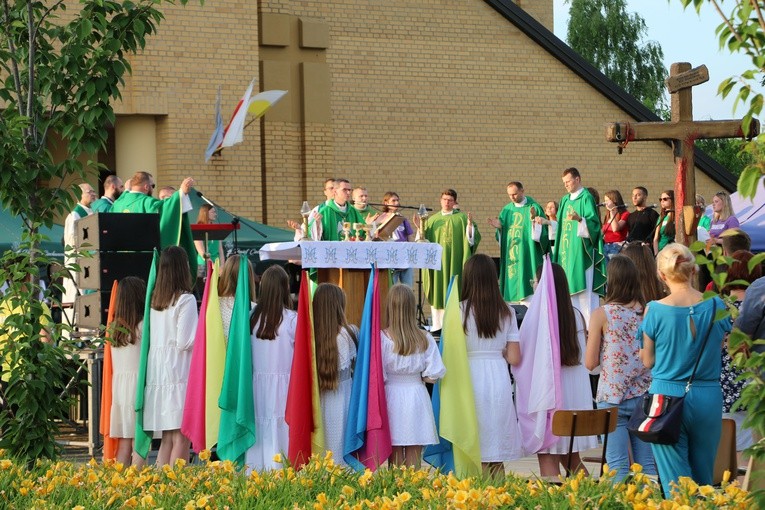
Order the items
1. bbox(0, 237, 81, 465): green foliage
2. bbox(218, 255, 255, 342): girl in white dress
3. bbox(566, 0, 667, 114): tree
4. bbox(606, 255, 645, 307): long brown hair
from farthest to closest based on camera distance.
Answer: bbox(566, 0, 667, 114): tree, bbox(218, 255, 255, 342): girl in white dress, bbox(606, 255, 645, 307): long brown hair, bbox(0, 237, 81, 465): green foliage

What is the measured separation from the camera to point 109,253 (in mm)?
11742

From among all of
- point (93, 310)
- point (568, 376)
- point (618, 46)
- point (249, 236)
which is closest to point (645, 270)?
point (568, 376)

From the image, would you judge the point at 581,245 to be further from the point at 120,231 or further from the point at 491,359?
the point at 491,359

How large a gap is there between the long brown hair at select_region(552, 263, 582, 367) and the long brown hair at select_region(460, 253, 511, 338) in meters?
0.41

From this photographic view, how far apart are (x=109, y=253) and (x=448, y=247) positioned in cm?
778

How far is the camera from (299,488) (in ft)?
20.3

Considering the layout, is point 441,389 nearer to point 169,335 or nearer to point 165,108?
point 169,335

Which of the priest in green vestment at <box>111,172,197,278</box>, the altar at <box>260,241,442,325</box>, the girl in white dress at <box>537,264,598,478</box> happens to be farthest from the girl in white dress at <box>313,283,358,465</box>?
the altar at <box>260,241,442,325</box>

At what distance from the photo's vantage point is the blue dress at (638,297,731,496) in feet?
23.0

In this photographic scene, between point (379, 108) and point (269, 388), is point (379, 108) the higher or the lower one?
the higher one

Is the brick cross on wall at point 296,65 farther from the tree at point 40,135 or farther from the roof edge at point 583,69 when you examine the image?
the tree at point 40,135

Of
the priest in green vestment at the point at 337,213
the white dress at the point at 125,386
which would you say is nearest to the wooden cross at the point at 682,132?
the white dress at the point at 125,386

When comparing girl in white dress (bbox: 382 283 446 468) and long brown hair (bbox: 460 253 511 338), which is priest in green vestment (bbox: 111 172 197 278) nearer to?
girl in white dress (bbox: 382 283 446 468)

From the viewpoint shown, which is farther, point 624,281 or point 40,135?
point 624,281
